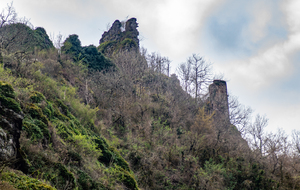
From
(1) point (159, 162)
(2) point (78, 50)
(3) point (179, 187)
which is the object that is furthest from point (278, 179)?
(2) point (78, 50)

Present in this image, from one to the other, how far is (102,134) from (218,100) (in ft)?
62.5

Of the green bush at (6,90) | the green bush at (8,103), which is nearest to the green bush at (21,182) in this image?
the green bush at (8,103)

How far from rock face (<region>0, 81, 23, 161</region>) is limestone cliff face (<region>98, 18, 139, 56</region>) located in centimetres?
2680

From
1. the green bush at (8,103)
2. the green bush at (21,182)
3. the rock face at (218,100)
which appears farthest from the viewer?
the rock face at (218,100)

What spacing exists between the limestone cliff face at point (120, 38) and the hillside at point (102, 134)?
6.27 meters

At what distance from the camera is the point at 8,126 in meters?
4.15

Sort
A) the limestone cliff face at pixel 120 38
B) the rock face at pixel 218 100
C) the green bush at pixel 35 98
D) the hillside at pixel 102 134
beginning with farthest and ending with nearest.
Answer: the limestone cliff face at pixel 120 38 → the rock face at pixel 218 100 → the green bush at pixel 35 98 → the hillside at pixel 102 134

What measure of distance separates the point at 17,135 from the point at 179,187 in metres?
9.26

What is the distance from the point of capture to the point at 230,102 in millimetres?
28453

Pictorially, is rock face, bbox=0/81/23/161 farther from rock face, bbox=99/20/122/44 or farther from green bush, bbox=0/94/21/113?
rock face, bbox=99/20/122/44

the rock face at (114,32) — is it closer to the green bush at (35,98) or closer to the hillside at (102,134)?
the hillside at (102,134)

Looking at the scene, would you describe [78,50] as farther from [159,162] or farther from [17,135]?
[17,135]

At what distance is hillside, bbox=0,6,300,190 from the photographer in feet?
15.7

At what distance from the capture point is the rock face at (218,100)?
24711 mm
